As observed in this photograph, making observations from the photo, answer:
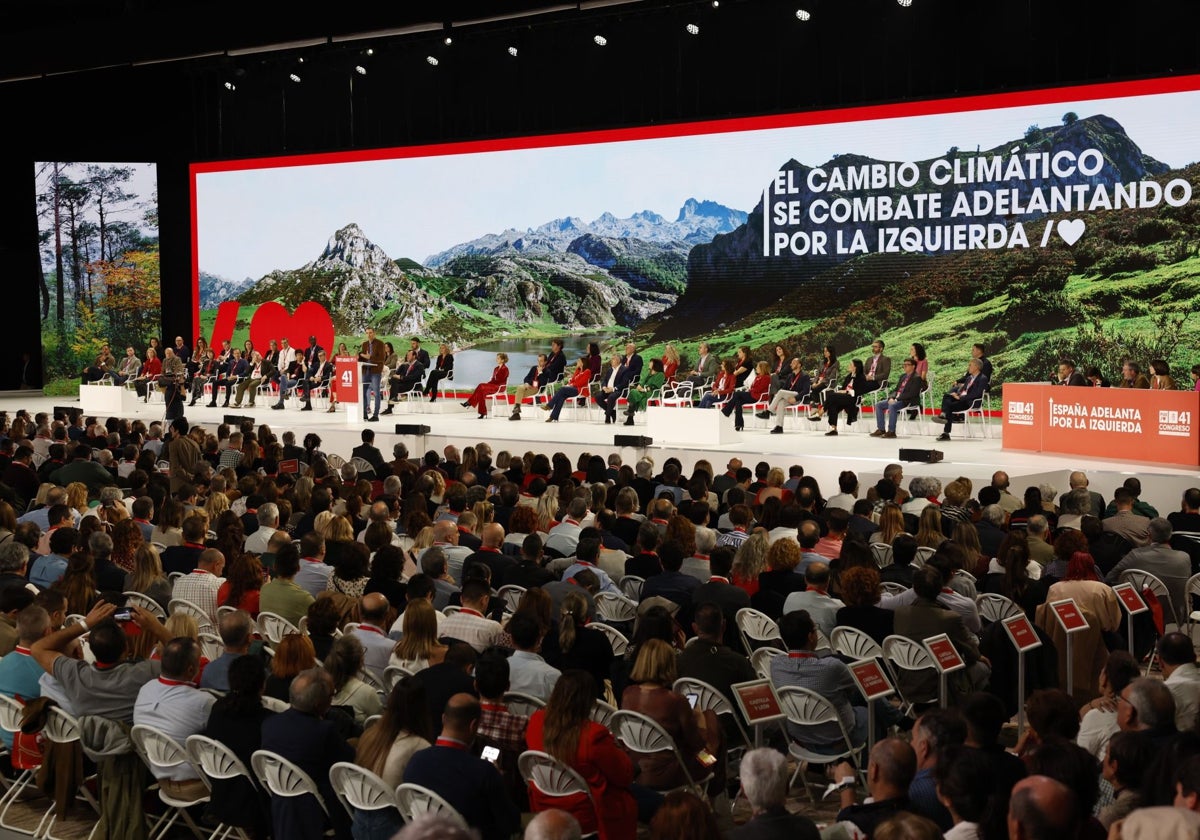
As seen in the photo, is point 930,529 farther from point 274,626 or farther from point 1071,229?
point 1071,229

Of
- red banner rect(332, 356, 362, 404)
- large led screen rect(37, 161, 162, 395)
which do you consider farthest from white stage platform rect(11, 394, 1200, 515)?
large led screen rect(37, 161, 162, 395)

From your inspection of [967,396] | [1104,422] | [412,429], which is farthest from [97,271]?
[1104,422]

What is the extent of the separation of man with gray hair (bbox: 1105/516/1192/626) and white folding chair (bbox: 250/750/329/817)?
445cm

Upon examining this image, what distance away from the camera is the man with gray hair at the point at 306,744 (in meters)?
4.34

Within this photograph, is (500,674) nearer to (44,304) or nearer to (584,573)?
(584,573)

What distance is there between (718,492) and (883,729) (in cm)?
478

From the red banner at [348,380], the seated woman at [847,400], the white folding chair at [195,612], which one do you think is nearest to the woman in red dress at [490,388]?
the red banner at [348,380]

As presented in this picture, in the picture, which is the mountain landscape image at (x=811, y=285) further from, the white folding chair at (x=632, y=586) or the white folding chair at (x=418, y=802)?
the white folding chair at (x=418, y=802)

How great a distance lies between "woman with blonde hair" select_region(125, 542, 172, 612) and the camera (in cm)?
656

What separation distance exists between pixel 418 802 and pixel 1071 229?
1443cm

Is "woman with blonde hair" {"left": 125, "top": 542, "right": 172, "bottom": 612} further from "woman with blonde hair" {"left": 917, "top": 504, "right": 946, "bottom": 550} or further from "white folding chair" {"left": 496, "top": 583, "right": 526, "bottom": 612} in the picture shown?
"woman with blonde hair" {"left": 917, "top": 504, "right": 946, "bottom": 550}

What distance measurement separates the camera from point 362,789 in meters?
4.09

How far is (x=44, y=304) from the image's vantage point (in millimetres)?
24891

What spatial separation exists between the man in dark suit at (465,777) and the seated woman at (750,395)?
39.2 feet
